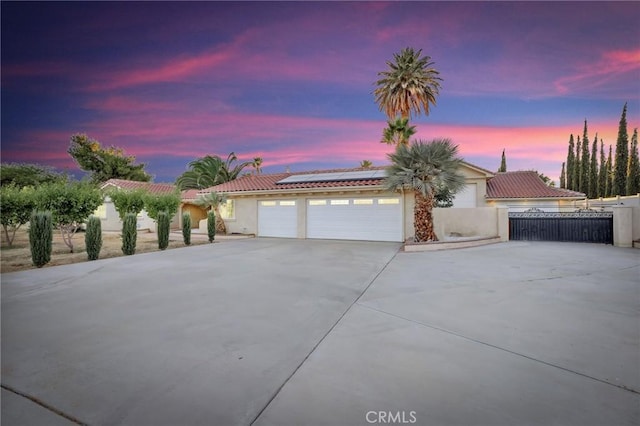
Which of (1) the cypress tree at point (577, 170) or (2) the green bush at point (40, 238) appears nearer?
(2) the green bush at point (40, 238)

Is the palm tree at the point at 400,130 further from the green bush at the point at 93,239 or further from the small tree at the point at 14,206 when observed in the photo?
the small tree at the point at 14,206

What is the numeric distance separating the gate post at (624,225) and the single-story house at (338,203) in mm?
4409

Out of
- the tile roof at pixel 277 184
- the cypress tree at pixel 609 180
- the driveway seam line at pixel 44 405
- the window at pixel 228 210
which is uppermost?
the cypress tree at pixel 609 180

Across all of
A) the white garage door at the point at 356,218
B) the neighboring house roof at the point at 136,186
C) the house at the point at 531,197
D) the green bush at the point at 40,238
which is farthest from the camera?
the neighboring house roof at the point at 136,186

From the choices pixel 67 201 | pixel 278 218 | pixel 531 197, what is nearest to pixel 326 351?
pixel 67 201

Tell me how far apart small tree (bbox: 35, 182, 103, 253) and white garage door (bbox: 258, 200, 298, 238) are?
866 centimetres

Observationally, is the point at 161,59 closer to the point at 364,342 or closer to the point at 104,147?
the point at 364,342

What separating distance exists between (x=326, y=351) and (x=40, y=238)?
36.5ft

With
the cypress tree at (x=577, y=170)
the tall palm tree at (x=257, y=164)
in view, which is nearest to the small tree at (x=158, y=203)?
the tall palm tree at (x=257, y=164)

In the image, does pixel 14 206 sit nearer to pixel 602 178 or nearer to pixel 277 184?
pixel 277 184

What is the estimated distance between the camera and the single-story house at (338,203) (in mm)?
15695

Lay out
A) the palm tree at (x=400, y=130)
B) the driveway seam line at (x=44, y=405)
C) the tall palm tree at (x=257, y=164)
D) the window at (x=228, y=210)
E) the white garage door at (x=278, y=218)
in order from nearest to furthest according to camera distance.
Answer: the driveway seam line at (x=44, y=405), the white garage door at (x=278, y=218), the window at (x=228, y=210), the palm tree at (x=400, y=130), the tall palm tree at (x=257, y=164)

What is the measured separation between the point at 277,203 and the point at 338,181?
4398 millimetres

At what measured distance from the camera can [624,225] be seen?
12227 millimetres
